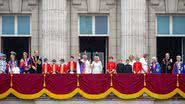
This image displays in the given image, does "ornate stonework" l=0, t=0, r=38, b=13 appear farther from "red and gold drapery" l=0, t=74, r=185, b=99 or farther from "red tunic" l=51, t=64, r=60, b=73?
"red and gold drapery" l=0, t=74, r=185, b=99

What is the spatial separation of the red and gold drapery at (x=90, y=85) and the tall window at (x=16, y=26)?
9163 millimetres

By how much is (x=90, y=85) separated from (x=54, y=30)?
8.02 meters

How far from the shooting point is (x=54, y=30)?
4547cm

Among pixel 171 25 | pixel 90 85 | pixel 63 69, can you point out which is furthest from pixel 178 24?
pixel 90 85

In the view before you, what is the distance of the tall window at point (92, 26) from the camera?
47312 mm

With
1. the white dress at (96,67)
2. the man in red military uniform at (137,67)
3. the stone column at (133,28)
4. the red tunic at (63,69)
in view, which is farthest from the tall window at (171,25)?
the red tunic at (63,69)

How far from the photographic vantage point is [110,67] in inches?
1607

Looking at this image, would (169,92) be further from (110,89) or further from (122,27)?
(122,27)

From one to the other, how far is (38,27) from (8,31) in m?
2.46

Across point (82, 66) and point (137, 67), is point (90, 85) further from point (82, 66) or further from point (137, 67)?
point (137, 67)

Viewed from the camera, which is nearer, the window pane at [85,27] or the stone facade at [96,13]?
the stone facade at [96,13]

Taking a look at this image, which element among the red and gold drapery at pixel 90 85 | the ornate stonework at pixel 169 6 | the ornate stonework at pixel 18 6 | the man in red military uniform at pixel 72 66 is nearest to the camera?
the red and gold drapery at pixel 90 85

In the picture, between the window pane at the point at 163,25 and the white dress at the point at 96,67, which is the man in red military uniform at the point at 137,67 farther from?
the window pane at the point at 163,25

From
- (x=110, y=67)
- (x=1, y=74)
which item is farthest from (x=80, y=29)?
(x=1, y=74)
